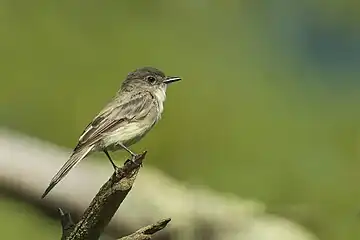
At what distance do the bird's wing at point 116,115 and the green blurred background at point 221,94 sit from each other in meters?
0.30

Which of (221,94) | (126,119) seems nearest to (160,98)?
(126,119)

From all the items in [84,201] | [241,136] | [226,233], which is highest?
[241,136]

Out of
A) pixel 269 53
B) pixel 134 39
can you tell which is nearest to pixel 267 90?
pixel 269 53

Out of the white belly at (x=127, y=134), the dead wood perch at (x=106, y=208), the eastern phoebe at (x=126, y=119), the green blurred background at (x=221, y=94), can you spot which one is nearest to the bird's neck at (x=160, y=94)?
the eastern phoebe at (x=126, y=119)

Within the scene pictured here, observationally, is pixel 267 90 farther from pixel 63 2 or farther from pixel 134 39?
pixel 63 2

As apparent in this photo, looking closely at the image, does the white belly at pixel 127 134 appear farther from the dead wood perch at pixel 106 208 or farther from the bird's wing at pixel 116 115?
the dead wood perch at pixel 106 208

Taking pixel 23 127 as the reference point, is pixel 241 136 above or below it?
above

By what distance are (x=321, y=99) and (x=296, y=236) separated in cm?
29

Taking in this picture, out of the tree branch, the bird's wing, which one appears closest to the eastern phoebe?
the bird's wing

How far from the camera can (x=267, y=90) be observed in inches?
59.1

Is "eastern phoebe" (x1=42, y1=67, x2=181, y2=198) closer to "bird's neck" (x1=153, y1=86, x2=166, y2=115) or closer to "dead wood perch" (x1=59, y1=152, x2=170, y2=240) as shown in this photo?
"bird's neck" (x1=153, y1=86, x2=166, y2=115)

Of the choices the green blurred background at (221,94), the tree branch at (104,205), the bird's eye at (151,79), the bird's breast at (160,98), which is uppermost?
the green blurred background at (221,94)

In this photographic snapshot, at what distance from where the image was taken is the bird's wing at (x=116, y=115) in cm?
102

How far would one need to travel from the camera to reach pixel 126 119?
1.08 m
